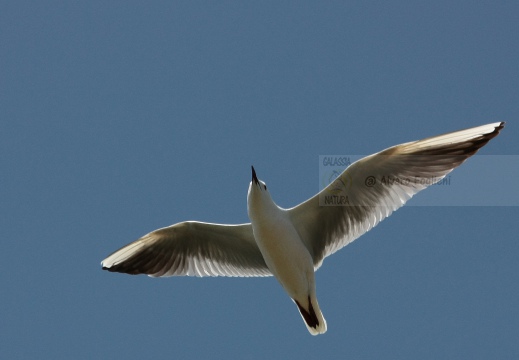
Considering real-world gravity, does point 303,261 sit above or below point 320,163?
below

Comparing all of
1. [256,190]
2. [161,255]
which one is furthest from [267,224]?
[161,255]

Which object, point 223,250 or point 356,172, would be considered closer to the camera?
point 356,172

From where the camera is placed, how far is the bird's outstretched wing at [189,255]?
32.0 feet

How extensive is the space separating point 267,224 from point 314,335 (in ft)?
4.89

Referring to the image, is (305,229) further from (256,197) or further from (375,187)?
(375,187)

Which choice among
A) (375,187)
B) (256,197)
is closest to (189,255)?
(256,197)

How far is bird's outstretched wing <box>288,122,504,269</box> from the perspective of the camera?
8344mm

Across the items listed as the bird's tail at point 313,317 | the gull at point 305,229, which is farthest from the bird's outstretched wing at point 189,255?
the bird's tail at point 313,317

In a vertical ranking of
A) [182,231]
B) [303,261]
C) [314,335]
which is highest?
[182,231]

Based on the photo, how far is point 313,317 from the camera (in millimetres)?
9133

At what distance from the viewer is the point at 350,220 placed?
919 cm

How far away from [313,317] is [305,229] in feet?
3.41

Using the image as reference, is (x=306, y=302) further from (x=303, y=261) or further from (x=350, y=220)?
(x=350, y=220)

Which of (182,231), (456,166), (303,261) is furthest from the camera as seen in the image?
(182,231)
